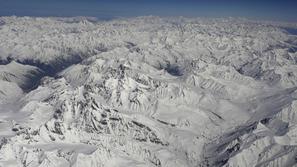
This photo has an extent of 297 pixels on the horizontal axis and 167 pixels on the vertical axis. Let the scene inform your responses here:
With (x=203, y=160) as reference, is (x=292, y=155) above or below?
above

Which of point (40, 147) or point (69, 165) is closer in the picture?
point (69, 165)

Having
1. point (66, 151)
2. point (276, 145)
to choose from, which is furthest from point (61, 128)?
point (276, 145)

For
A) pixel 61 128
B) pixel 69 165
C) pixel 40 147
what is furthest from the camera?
pixel 61 128

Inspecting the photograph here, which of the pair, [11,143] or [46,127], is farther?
[46,127]

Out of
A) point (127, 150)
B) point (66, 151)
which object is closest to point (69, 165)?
point (66, 151)

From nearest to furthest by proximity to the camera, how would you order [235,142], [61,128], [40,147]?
[40,147], [61,128], [235,142]

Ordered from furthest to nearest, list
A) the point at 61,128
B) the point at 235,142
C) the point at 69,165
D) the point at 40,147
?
the point at 235,142 → the point at 61,128 → the point at 40,147 → the point at 69,165

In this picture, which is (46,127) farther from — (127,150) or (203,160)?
(203,160)

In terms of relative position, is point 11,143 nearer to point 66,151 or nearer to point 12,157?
point 12,157

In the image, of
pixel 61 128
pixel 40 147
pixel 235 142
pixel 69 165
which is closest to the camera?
pixel 69 165
